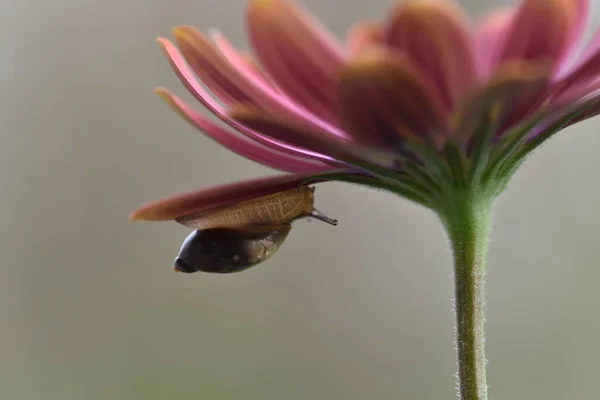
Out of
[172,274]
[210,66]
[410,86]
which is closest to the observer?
[410,86]

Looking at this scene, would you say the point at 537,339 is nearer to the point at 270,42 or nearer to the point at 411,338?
the point at 411,338

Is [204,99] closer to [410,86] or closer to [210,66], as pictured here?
[210,66]

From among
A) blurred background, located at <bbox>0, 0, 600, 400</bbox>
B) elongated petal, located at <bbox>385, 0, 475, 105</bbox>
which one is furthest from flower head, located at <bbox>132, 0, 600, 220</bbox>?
blurred background, located at <bbox>0, 0, 600, 400</bbox>

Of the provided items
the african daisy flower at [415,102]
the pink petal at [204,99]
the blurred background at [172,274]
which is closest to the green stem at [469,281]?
the african daisy flower at [415,102]

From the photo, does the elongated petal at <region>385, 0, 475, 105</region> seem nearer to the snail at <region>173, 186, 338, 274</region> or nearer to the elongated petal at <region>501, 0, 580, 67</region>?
the elongated petal at <region>501, 0, 580, 67</region>

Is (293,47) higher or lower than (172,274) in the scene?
lower

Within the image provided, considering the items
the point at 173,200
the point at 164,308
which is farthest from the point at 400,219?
the point at 173,200

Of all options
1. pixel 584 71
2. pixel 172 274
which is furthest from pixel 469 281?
pixel 172 274
